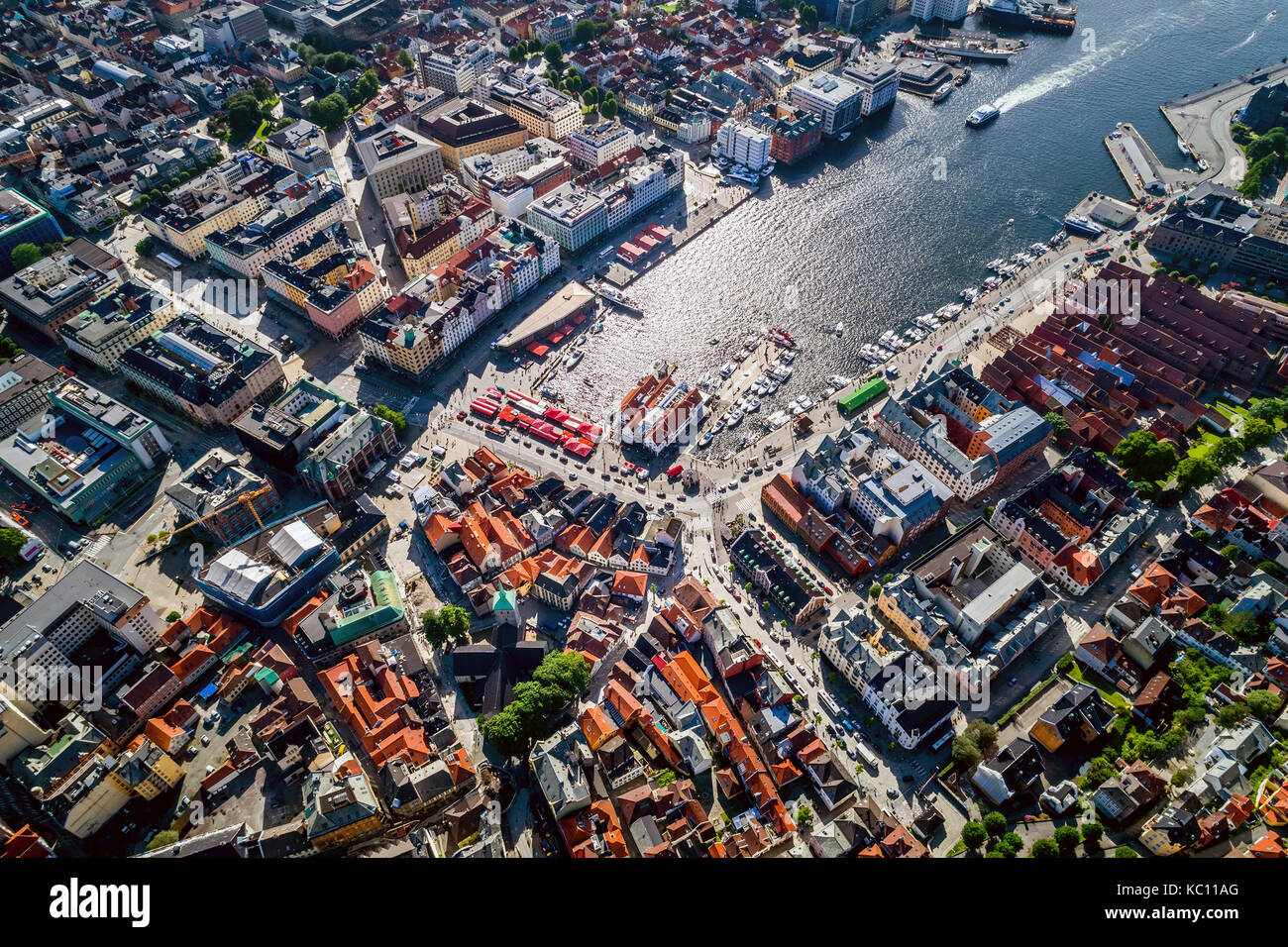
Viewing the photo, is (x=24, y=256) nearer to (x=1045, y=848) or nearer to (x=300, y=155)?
(x=300, y=155)

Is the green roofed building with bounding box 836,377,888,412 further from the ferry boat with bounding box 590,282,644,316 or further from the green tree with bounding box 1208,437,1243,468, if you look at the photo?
the green tree with bounding box 1208,437,1243,468

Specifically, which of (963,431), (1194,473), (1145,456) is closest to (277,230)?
(963,431)

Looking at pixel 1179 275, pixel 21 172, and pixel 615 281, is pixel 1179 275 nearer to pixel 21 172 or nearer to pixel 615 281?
pixel 615 281

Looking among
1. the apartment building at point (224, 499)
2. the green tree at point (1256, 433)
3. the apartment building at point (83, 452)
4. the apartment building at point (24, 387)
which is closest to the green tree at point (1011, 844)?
the green tree at point (1256, 433)

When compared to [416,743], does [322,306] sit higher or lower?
higher
